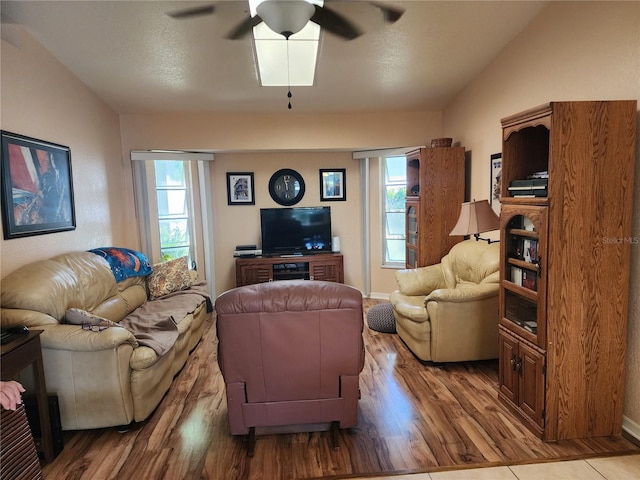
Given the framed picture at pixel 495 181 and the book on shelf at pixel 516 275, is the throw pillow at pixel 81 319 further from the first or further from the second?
the framed picture at pixel 495 181

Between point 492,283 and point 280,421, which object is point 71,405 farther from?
point 492,283

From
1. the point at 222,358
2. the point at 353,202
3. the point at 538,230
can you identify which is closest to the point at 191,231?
the point at 353,202

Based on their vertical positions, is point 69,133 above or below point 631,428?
above

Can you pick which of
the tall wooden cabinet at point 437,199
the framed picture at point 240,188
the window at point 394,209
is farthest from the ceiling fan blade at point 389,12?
the framed picture at point 240,188

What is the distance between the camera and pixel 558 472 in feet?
6.67

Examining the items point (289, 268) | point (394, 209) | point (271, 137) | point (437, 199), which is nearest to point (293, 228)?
point (289, 268)

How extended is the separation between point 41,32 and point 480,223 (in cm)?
402

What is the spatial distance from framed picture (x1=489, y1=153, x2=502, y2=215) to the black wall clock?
273 cm

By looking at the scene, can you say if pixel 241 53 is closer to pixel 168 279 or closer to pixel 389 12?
pixel 389 12

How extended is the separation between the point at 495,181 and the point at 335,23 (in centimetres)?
214

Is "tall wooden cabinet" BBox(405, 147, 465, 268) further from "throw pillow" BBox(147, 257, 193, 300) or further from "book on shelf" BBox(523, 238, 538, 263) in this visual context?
"throw pillow" BBox(147, 257, 193, 300)

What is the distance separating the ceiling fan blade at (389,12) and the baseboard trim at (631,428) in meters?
3.21

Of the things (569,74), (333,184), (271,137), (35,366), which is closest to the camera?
(35,366)

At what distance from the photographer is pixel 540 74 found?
10.1 feet
